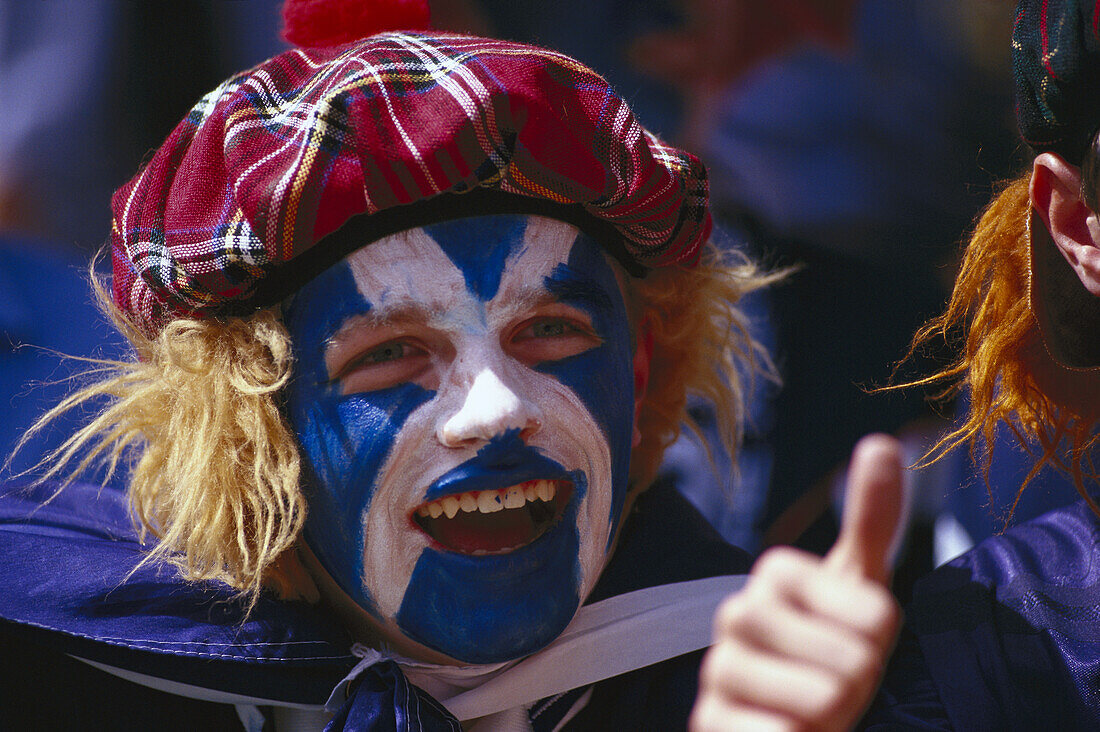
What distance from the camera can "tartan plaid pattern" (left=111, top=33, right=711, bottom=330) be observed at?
1307 millimetres

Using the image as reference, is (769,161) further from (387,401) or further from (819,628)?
(819,628)

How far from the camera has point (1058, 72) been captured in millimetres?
1245

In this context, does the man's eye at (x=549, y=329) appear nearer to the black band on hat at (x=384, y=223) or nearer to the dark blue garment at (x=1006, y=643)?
the black band on hat at (x=384, y=223)

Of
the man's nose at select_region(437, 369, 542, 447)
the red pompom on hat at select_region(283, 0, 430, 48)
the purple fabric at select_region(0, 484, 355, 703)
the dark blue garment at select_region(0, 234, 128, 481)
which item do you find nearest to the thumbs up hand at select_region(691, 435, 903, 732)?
the man's nose at select_region(437, 369, 542, 447)

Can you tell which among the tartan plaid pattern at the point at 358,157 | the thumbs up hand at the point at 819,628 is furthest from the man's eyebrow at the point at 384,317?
the thumbs up hand at the point at 819,628

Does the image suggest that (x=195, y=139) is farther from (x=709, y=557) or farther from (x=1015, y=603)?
(x=1015, y=603)

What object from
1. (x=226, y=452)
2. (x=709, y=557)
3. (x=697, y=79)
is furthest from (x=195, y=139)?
(x=697, y=79)

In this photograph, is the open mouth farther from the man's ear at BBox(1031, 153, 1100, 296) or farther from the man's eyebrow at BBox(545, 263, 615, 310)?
the man's ear at BBox(1031, 153, 1100, 296)

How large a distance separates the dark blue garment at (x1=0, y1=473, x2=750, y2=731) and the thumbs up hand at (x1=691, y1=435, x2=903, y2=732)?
695mm

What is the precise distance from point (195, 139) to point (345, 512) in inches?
21.4

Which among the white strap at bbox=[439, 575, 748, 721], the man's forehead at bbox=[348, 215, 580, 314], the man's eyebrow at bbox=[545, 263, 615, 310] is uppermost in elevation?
the man's forehead at bbox=[348, 215, 580, 314]

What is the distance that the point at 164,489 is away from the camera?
1.56 metres

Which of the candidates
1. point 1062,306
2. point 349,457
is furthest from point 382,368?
point 1062,306

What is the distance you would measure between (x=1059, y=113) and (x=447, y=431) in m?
0.84
